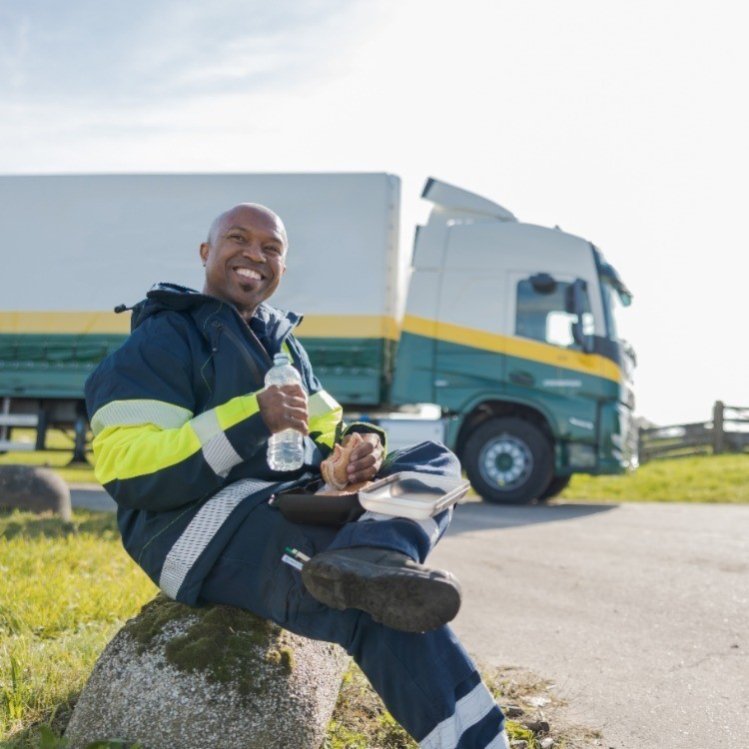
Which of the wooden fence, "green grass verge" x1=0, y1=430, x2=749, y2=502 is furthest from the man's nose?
the wooden fence

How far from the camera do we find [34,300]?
13.9m

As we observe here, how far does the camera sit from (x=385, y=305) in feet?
42.5

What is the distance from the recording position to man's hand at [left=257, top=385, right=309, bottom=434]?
2793 millimetres

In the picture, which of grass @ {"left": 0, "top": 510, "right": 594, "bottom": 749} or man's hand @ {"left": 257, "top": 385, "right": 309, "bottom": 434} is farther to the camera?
grass @ {"left": 0, "top": 510, "right": 594, "bottom": 749}

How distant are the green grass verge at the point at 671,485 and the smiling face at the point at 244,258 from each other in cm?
1081

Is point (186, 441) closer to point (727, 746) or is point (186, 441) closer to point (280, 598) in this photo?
point (280, 598)

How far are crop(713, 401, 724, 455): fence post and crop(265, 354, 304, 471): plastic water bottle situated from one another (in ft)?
63.3

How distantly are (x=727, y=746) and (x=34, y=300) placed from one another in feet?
40.0

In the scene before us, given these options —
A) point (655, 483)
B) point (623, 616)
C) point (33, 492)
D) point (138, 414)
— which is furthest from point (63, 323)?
point (138, 414)

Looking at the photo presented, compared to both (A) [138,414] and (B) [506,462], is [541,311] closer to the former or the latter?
(B) [506,462]

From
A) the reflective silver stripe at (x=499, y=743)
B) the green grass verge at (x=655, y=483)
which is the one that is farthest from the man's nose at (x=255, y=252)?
the green grass verge at (x=655, y=483)

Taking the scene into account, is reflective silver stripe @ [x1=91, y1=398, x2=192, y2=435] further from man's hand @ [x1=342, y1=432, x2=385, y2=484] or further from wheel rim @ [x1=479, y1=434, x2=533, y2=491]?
wheel rim @ [x1=479, y1=434, x2=533, y2=491]

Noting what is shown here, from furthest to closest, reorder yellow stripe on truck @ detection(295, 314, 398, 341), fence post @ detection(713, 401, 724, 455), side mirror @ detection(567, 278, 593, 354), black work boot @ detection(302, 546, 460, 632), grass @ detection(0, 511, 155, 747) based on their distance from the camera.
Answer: fence post @ detection(713, 401, 724, 455)
yellow stripe on truck @ detection(295, 314, 398, 341)
side mirror @ detection(567, 278, 593, 354)
grass @ detection(0, 511, 155, 747)
black work boot @ detection(302, 546, 460, 632)

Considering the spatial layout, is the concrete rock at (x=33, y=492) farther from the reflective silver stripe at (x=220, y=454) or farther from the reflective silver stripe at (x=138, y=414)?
the reflective silver stripe at (x=220, y=454)
